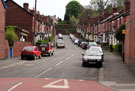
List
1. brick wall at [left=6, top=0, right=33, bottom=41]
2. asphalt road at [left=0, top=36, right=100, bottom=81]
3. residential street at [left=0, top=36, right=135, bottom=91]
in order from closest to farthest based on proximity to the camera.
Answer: residential street at [left=0, top=36, right=135, bottom=91], asphalt road at [left=0, top=36, right=100, bottom=81], brick wall at [left=6, top=0, right=33, bottom=41]

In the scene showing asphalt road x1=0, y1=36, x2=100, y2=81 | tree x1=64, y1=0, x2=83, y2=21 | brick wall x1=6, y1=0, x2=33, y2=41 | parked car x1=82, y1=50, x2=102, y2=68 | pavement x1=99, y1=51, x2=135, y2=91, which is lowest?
pavement x1=99, y1=51, x2=135, y2=91

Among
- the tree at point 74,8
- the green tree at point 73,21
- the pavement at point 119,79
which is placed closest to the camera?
the pavement at point 119,79

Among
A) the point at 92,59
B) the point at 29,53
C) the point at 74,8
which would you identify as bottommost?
the point at 92,59

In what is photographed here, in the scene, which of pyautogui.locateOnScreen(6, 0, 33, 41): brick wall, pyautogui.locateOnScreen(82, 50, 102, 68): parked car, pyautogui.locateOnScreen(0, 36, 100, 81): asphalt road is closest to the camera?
pyautogui.locateOnScreen(0, 36, 100, 81): asphalt road

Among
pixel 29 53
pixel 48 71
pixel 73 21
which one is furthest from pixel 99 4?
pixel 48 71

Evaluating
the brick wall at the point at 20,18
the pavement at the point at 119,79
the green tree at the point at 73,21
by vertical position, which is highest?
the green tree at the point at 73,21

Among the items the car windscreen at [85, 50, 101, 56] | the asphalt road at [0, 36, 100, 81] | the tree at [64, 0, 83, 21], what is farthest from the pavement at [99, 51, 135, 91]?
the tree at [64, 0, 83, 21]

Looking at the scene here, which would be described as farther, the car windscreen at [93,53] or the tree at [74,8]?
the tree at [74,8]

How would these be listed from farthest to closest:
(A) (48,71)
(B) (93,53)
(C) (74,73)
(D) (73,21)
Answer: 1. (D) (73,21)
2. (B) (93,53)
3. (A) (48,71)
4. (C) (74,73)

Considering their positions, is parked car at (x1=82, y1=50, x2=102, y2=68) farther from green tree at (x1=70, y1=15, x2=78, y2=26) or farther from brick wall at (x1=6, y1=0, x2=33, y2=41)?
green tree at (x1=70, y1=15, x2=78, y2=26)

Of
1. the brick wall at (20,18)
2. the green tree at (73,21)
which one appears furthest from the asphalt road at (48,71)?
the green tree at (73,21)

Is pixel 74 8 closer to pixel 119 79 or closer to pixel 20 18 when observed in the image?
pixel 20 18

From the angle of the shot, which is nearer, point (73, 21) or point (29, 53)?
point (29, 53)

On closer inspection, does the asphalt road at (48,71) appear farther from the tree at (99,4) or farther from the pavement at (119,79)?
the tree at (99,4)
